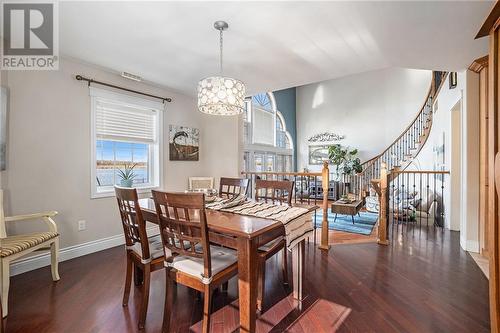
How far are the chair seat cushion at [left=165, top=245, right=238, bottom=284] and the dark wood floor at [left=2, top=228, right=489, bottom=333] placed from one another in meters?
0.49

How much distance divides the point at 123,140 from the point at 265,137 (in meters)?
5.47

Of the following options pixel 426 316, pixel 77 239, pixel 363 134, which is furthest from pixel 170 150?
pixel 363 134

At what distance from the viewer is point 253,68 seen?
3.11 metres

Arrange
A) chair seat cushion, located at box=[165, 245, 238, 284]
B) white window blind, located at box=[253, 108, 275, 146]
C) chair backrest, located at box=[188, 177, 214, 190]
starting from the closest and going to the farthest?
chair seat cushion, located at box=[165, 245, 238, 284]
chair backrest, located at box=[188, 177, 214, 190]
white window blind, located at box=[253, 108, 275, 146]

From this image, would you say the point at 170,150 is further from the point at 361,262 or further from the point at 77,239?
the point at 361,262

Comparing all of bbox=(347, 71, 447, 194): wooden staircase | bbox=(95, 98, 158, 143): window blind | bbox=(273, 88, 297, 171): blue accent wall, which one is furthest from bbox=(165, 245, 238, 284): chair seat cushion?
bbox=(273, 88, 297, 171): blue accent wall

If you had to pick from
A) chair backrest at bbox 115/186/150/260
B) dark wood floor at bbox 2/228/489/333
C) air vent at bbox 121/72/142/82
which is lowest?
dark wood floor at bbox 2/228/489/333

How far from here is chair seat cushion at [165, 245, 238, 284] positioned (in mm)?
1480

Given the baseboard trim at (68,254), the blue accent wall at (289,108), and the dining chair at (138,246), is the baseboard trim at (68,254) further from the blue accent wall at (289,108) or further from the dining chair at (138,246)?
the blue accent wall at (289,108)

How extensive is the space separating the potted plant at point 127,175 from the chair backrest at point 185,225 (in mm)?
1889

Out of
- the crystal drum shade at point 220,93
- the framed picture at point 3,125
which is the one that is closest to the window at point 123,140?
the framed picture at point 3,125

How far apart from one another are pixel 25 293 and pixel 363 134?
909 cm

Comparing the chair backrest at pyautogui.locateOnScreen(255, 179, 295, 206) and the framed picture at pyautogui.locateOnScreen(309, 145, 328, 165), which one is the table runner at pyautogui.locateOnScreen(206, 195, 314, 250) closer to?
the chair backrest at pyautogui.locateOnScreen(255, 179, 295, 206)

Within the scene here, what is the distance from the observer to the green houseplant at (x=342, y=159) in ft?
26.2
